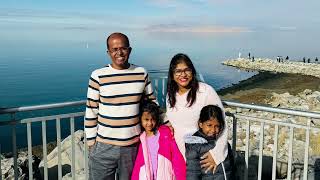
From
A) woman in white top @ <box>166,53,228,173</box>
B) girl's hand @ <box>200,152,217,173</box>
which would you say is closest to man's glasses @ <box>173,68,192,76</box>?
woman in white top @ <box>166,53,228,173</box>

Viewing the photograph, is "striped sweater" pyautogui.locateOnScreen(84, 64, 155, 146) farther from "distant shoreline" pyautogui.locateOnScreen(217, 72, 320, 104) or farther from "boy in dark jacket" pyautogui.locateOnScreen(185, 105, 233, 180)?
"distant shoreline" pyautogui.locateOnScreen(217, 72, 320, 104)

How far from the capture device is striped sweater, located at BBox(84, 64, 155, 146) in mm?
3670

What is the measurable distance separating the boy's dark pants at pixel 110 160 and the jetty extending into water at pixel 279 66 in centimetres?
4798

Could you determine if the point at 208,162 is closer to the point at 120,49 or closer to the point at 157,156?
the point at 157,156

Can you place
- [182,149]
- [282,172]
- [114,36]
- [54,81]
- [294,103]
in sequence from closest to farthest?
1. [114,36]
2. [182,149]
3. [282,172]
4. [294,103]
5. [54,81]

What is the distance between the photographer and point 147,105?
12.6 feet

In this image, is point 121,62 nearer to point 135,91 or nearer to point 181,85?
point 135,91

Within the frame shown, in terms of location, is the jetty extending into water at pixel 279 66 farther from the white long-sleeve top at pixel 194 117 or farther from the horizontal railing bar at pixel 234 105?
the white long-sleeve top at pixel 194 117

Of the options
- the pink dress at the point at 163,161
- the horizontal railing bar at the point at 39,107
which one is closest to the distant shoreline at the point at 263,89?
the horizontal railing bar at the point at 39,107

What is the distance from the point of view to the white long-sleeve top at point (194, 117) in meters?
3.80

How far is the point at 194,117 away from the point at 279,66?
5983cm

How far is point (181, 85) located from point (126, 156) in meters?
0.83

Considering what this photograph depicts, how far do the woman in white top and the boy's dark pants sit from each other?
1.58 ft

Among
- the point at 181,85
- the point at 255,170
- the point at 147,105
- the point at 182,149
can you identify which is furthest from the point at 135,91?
the point at 255,170
